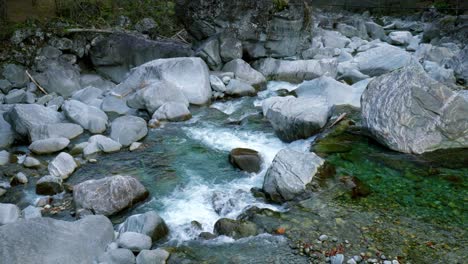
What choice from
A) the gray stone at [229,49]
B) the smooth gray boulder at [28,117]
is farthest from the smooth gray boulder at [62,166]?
the gray stone at [229,49]

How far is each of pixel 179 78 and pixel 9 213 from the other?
24.0ft

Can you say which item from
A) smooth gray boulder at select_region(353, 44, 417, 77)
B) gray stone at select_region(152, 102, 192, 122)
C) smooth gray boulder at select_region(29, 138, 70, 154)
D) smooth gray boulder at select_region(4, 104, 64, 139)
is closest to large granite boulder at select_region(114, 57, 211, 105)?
gray stone at select_region(152, 102, 192, 122)

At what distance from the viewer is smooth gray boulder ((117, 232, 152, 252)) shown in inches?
253

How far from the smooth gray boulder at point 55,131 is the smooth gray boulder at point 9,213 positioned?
371 centimetres

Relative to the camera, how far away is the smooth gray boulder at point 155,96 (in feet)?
41.4

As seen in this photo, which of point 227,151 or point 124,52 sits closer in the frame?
point 227,151

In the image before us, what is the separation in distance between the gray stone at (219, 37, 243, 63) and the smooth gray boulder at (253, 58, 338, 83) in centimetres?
118

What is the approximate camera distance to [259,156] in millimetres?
9484

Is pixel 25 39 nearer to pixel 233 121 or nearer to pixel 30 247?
pixel 233 121

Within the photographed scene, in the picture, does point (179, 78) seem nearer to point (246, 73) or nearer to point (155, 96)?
point (155, 96)

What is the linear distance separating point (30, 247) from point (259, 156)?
4.98 meters

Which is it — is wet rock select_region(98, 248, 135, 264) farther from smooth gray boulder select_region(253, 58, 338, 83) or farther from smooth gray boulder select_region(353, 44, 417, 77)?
smooth gray boulder select_region(353, 44, 417, 77)

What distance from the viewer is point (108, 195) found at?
763 cm

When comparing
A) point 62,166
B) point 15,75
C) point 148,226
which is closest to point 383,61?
point 62,166
